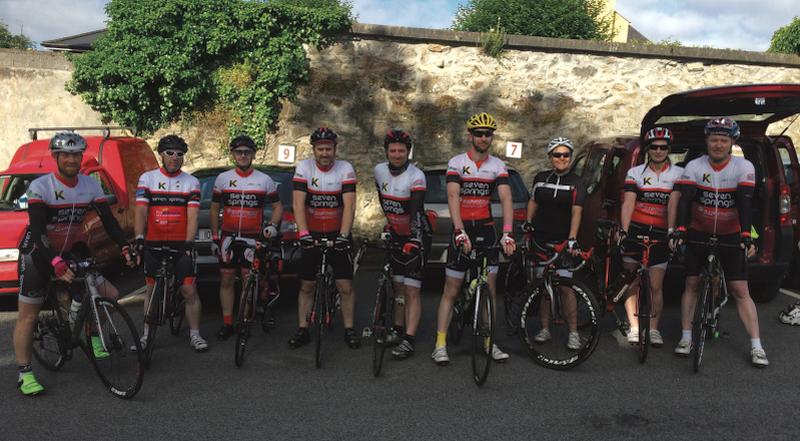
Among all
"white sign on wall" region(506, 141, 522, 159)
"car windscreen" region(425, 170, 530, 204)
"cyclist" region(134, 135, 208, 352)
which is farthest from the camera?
"white sign on wall" region(506, 141, 522, 159)

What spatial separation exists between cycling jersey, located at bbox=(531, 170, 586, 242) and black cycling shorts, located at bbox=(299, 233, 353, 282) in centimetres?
167

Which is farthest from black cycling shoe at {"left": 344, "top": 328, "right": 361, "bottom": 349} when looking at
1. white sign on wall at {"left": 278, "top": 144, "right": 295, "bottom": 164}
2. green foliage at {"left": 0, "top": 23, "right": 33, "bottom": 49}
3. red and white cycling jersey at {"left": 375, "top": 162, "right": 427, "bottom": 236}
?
→ green foliage at {"left": 0, "top": 23, "right": 33, "bottom": 49}

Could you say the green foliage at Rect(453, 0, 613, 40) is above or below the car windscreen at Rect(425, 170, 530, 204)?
above

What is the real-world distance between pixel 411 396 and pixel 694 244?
9.04ft

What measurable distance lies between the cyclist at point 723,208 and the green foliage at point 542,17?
1396 cm

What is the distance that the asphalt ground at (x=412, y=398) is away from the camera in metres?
3.95

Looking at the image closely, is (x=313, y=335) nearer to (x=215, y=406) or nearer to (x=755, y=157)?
(x=215, y=406)

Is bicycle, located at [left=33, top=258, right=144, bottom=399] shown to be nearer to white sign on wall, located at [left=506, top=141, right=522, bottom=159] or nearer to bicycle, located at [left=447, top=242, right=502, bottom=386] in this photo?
bicycle, located at [left=447, top=242, right=502, bottom=386]

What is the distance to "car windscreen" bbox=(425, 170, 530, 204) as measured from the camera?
768 centimetres

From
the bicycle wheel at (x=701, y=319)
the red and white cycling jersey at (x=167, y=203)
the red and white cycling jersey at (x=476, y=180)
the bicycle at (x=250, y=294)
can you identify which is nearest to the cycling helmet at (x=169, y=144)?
the red and white cycling jersey at (x=167, y=203)

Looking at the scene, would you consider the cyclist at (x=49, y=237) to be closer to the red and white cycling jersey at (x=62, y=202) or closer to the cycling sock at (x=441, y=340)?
the red and white cycling jersey at (x=62, y=202)

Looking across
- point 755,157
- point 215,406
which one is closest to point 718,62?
point 755,157

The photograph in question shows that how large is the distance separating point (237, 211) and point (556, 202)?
287cm

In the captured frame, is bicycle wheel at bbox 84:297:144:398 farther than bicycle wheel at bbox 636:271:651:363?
No
